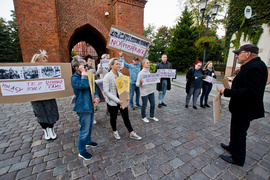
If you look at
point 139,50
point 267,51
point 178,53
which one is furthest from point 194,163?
point 178,53

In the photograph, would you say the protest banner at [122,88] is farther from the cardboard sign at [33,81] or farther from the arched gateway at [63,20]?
the arched gateway at [63,20]

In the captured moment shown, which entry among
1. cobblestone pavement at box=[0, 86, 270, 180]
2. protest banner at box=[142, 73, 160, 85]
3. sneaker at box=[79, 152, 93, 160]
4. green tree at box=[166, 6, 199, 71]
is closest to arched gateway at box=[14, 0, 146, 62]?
cobblestone pavement at box=[0, 86, 270, 180]

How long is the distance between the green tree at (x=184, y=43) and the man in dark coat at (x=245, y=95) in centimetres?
1941

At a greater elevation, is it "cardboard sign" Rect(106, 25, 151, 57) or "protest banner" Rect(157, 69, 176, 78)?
"cardboard sign" Rect(106, 25, 151, 57)

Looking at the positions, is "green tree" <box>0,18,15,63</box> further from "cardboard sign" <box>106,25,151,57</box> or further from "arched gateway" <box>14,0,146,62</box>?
"cardboard sign" <box>106,25,151,57</box>

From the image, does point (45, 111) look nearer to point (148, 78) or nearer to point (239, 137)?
point (148, 78)

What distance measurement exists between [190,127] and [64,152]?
3312 mm

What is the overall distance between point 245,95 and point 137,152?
2.19 metres

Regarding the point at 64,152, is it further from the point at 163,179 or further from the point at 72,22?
the point at 72,22

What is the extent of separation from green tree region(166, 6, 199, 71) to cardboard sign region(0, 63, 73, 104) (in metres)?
20.2

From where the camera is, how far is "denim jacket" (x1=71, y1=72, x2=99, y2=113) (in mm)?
2100

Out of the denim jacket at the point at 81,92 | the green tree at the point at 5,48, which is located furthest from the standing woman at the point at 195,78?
the green tree at the point at 5,48

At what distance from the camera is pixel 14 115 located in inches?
181

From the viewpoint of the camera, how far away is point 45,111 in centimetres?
283
